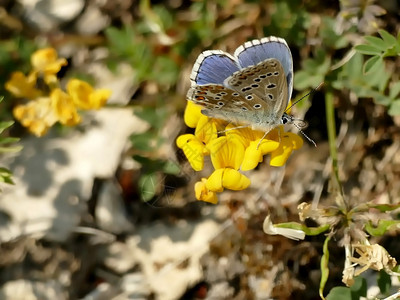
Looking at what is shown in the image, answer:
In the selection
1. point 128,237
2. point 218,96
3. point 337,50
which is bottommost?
point 128,237

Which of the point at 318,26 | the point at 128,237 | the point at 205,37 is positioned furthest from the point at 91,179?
the point at 318,26

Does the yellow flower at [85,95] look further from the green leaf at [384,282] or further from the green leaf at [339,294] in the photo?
the green leaf at [384,282]

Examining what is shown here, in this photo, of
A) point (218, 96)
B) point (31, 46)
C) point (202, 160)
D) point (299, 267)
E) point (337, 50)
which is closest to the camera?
point (218, 96)

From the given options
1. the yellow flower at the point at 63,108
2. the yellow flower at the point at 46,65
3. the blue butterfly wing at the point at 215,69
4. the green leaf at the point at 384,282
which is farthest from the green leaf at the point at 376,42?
the yellow flower at the point at 46,65

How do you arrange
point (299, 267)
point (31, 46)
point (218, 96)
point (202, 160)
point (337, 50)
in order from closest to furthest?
point (218, 96) < point (202, 160) < point (299, 267) < point (337, 50) < point (31, 46)

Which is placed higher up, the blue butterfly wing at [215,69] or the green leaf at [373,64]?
the blue butterfly wing at [215,69]

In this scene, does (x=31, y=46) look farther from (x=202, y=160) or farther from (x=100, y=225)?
(x=202, y=160)

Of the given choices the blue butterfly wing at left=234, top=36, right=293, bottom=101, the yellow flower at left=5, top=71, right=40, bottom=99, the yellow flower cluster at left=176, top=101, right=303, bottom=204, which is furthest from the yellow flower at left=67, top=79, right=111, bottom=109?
the blue butterfly wing at left=234, top=36, right=293, bottom=101
